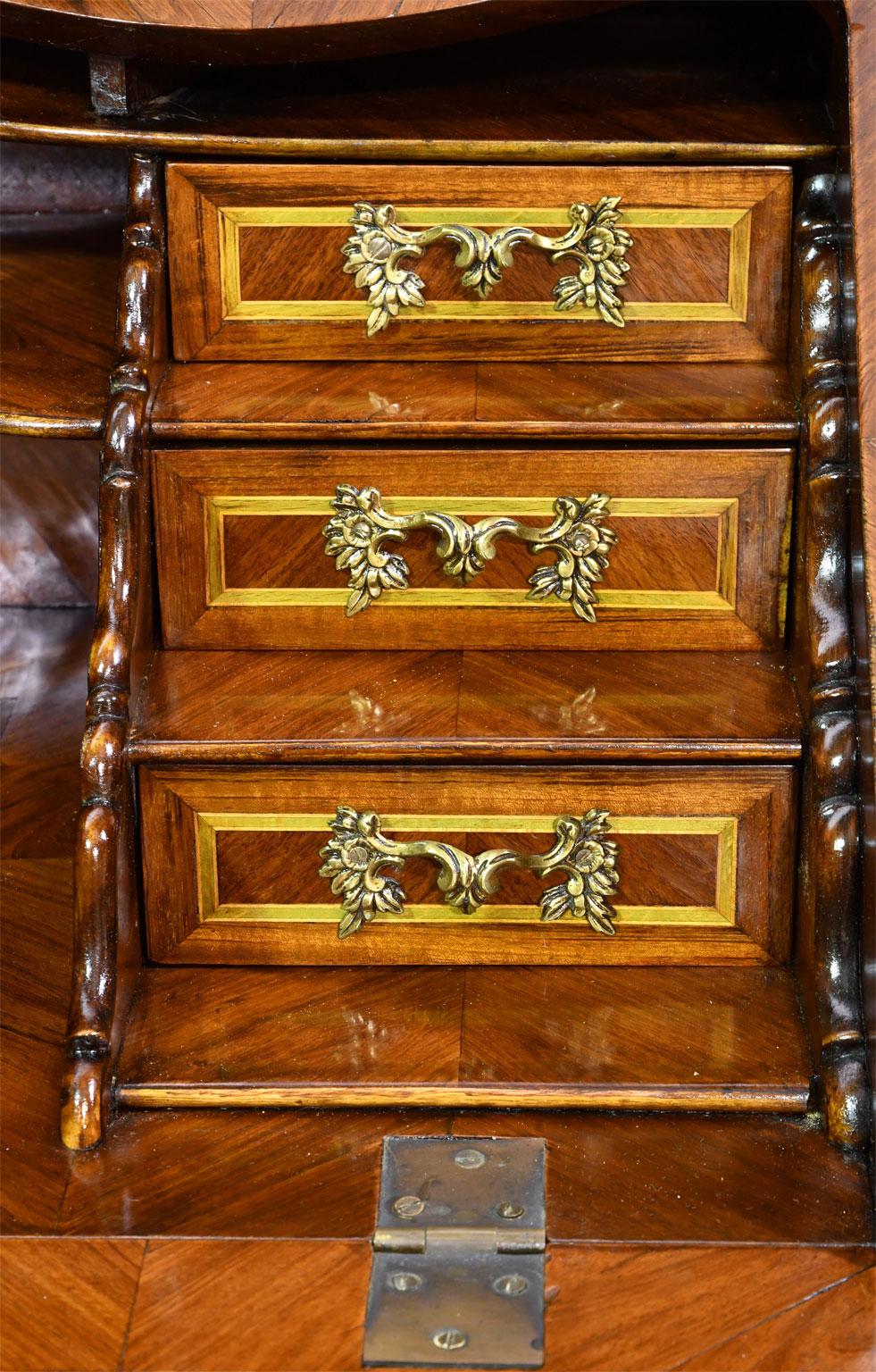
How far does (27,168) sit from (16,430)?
0.54 meters

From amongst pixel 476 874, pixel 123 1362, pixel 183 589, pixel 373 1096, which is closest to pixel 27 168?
pixel 183 589

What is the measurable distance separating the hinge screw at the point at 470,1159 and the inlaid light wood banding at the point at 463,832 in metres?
0.16

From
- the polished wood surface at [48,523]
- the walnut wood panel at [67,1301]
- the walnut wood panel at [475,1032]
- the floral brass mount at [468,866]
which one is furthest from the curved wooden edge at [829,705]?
the polished wood surface at [48,523]

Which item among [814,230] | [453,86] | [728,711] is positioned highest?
[453,86]

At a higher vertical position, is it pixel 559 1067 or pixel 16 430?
pixel 16 430

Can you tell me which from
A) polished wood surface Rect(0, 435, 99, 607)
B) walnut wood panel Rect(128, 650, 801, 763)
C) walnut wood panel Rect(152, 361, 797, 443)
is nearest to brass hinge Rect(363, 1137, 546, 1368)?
walnut wood panel Rect(128, 650, 801, 763)

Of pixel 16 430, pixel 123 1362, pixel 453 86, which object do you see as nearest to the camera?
pixel 123 1362

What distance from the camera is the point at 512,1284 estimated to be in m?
0.85

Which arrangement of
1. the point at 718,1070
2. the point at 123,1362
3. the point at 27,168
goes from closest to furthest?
the point at 123,1362 < the point at 718,1070 < the point at 27,168

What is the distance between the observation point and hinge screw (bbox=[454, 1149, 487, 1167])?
92 cm

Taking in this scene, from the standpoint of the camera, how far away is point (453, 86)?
1.17 metres

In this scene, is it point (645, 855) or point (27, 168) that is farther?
point (27, 168)

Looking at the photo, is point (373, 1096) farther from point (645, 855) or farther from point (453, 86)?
point (453, 86)

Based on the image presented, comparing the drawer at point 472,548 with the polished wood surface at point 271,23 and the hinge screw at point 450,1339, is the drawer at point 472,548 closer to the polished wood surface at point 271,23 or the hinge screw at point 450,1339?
the polished wood surface at point 271,23
